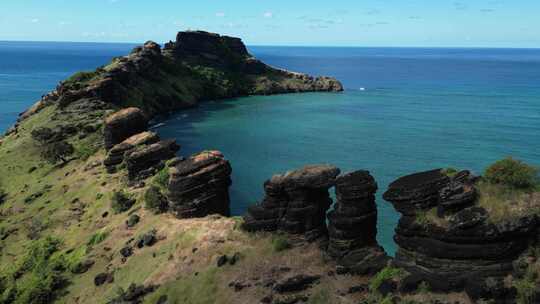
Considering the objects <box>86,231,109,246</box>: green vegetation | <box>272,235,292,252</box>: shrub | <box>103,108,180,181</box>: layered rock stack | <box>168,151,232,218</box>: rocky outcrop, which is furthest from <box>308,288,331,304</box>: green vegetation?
<box>103,108,180,181</box>: layered rock stack

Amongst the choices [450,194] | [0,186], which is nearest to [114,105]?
[0,186]

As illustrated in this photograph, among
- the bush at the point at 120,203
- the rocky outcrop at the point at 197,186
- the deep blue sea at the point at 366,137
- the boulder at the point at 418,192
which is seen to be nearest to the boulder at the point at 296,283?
the boulder at the point at 418,192

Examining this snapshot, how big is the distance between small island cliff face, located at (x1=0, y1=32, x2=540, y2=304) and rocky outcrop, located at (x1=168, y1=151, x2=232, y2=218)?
0.13 m

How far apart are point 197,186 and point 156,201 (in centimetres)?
840

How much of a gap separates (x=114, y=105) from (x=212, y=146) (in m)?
33.2

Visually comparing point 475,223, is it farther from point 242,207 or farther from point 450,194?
point 242,207

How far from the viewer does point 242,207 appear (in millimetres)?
83625

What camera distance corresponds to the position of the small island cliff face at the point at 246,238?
3547 centimetres

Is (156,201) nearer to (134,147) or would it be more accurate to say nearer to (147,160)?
(147,160)

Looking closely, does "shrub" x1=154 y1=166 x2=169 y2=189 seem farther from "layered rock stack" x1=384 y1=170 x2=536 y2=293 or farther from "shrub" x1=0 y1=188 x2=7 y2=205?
→ "layered rock stack" x1=384 y1=170 x2=536 y2=293

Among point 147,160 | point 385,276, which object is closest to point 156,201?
point 147,160

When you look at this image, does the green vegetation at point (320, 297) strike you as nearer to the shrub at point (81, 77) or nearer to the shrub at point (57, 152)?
the shrub at point (57, 152)

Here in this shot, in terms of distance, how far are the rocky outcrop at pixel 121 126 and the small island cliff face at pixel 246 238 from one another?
27cm

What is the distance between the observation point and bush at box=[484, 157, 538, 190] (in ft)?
119
